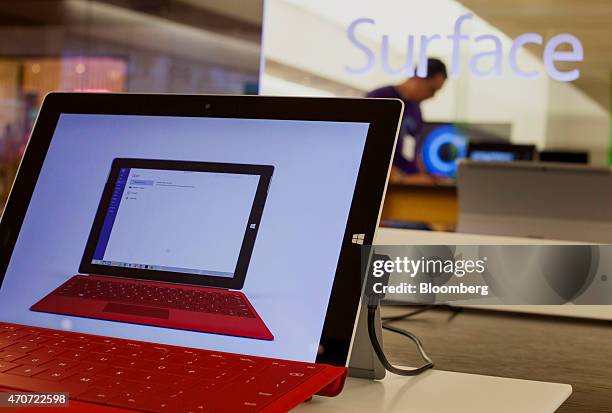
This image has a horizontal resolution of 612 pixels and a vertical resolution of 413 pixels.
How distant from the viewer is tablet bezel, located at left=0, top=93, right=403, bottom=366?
0.66 m

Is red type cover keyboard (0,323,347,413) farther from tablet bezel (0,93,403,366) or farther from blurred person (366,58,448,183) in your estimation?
blurred person (366,58,448,183)

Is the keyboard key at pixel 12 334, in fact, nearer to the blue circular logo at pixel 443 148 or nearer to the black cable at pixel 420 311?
the black cable at pixel 420 311

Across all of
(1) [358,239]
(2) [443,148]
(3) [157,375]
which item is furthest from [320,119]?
(2) [443,148]

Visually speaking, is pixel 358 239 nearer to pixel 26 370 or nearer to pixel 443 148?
pixel 26 370

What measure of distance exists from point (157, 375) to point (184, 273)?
0.14 metres

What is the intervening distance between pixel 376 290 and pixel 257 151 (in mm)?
164

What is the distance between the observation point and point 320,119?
2.40 ft

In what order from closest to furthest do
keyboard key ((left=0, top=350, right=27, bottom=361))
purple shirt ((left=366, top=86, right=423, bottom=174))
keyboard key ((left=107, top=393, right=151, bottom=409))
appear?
1. keyboard key ((left=107, top=393, right=151, bottom=409))
2. keyboard key ((left=0, top=350, right=27, bottom=361))
3. purple shirt ((left=366, top=86, right=423, bottom=174))

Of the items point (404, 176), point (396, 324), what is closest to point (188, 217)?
point (396, 324)

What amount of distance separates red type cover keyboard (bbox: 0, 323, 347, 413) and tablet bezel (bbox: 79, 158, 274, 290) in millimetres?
63

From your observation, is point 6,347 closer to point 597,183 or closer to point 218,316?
point 218,316

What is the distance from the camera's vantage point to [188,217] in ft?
2.40

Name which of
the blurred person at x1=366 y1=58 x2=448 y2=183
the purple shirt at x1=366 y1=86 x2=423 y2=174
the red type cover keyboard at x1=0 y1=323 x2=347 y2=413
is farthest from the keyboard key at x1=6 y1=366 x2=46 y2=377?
the purple shirt at x1=366 y1=86 x2=423 y2=174

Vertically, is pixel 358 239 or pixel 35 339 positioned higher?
pixel 358 239
